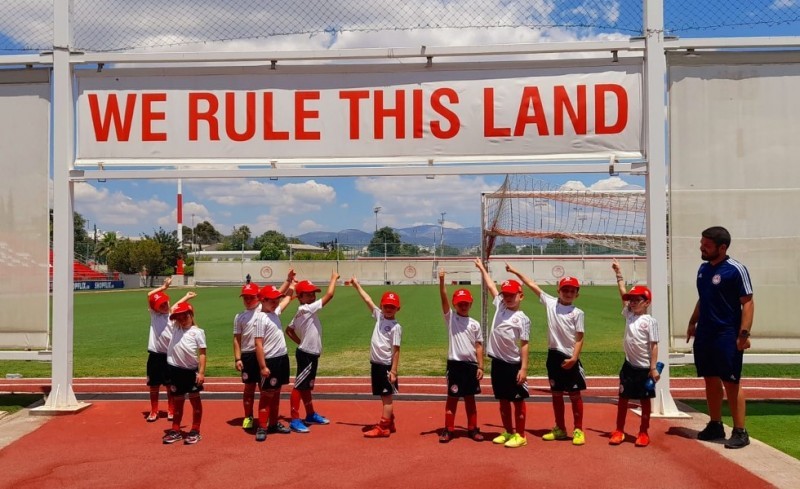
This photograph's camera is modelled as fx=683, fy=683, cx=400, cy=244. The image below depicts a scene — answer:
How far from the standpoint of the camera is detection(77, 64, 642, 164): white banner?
806 centimetres

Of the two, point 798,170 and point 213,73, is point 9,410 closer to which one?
point 213,73

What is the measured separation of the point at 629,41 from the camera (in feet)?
25.9

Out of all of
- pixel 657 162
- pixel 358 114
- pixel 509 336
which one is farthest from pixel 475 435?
pixel 358 114

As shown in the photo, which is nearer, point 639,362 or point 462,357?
point 639,362

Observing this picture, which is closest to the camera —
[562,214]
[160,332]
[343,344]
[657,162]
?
[160,332]

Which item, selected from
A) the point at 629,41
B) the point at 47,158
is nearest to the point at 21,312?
the point at 47,158

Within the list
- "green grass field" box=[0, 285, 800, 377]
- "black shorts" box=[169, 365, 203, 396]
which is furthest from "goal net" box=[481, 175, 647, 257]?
"black shorts" box=[169, 365, 203, 396]

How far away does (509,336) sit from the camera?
21.0 feet

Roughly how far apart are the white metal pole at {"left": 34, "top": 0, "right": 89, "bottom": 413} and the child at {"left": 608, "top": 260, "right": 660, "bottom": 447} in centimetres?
617

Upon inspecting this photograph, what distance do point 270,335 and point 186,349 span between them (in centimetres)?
81

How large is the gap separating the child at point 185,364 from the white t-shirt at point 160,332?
3.07ft

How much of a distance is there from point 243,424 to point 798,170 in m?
6.85

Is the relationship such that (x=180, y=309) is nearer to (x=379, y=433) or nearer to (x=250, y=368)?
(x=250, y=368)

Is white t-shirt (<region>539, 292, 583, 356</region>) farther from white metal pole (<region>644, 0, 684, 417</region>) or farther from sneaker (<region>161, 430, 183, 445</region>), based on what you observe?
sneaker (<region>161, 430, 183, 445</region>)
